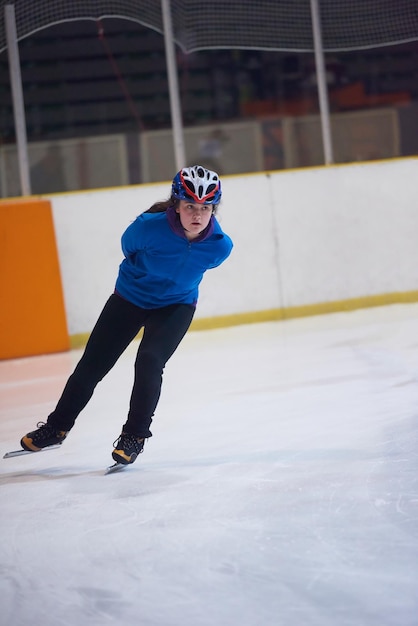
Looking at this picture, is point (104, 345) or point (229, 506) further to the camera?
point (104, 345)

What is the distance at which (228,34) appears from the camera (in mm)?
7238

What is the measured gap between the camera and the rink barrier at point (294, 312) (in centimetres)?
708

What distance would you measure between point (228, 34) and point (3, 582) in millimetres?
5821

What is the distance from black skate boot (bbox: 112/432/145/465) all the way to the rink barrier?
12.0ft

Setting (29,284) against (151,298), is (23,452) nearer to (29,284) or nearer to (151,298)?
(151,298)

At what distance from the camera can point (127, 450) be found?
3.26 metres

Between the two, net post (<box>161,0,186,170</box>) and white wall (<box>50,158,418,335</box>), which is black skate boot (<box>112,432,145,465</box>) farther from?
net post (<box>161,0,186,170</box>)

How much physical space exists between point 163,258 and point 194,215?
0.21m

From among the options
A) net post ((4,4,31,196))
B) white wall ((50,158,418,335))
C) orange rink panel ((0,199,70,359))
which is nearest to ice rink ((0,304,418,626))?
orange rink panel ((0,199,70,359))

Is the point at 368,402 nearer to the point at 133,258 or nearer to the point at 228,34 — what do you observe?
the point at 133,258

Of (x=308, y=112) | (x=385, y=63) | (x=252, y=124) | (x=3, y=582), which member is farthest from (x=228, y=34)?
(x=3, y=582)

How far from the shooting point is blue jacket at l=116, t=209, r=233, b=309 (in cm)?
319

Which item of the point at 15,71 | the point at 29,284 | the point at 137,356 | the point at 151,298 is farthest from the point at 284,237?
the point at 137,356

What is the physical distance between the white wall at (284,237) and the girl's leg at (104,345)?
3534 millimetres
